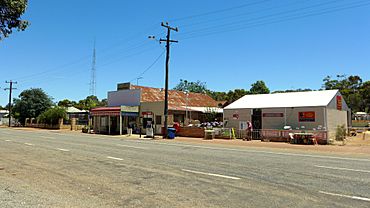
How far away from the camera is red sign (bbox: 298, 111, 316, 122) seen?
92.9ft

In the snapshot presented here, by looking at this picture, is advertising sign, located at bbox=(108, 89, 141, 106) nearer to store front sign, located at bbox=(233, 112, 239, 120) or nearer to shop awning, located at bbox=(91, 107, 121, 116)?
shop awning, located at bbox=(91, 107, 121, 116)

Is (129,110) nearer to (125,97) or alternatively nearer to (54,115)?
(125,97)

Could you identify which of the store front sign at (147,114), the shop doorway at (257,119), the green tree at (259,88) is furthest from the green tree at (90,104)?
the shop doorway at (257,119)

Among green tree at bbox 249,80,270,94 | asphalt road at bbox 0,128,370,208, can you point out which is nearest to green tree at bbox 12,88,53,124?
green tree at bbox 249,80,270,94

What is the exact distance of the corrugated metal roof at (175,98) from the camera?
42188 millimetres

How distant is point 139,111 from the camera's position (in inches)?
1550

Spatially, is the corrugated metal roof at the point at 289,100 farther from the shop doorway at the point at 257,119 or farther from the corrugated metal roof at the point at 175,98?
the corrugated metal roof at the point at 175,98

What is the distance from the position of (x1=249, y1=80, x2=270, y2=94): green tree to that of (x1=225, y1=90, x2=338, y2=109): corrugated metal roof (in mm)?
39080

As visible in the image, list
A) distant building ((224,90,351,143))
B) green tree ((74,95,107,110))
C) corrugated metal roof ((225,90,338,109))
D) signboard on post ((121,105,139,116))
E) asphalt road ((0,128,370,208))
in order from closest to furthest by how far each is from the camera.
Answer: asphalt road ((0,128,370,208)) < distant building ((224,90,351,143)) < corrugated metal roof ((225,90,338,109)) < signboard on post ((121,105,139,116)) < green tree ((74,95,107,110))

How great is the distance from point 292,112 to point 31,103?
53.6 m

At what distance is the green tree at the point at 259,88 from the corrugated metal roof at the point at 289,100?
1539 inches

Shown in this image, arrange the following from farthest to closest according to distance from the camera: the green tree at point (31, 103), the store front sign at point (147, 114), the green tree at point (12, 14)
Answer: the green tree at point (31, 103) → the store front sign at point (147, 114) → the green tree at point (12, 14)

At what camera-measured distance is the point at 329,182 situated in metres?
8.58

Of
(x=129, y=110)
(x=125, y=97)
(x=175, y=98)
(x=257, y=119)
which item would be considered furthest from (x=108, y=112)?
(x=257, y=119)
